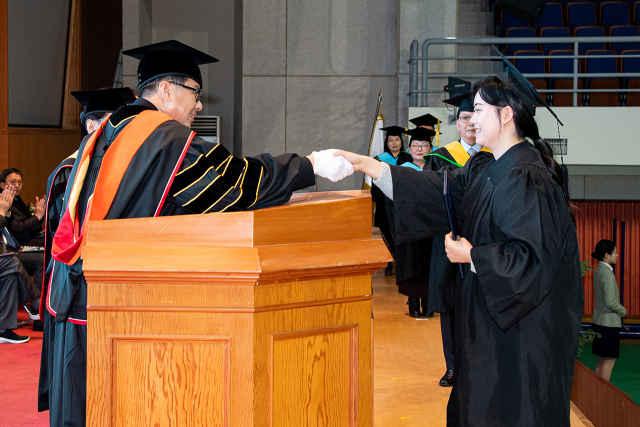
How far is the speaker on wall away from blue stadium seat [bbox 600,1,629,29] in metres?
1.07

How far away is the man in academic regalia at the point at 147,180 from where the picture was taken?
1672 mm

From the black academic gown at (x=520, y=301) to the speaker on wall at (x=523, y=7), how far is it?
7884mm

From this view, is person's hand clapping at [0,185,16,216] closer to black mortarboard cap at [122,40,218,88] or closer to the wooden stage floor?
the wooden stage floor

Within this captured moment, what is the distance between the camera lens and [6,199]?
16.5 ft

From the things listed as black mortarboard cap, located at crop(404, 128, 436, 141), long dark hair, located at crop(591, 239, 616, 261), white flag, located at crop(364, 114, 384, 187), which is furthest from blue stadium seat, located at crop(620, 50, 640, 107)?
black mortarboard cap, located at crop(404, 128, 436, 141)

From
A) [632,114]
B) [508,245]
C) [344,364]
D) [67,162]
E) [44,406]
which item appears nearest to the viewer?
[344,364]

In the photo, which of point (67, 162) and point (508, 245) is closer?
point (508, 245)

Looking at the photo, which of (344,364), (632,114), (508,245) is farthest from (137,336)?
(632,114)

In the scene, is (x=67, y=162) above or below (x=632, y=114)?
below

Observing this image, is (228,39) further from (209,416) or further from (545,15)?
(209,416)

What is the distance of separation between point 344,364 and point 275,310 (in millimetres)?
253

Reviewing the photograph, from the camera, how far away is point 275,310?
1392 mm

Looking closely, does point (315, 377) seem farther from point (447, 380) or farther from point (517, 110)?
point (447, 380)

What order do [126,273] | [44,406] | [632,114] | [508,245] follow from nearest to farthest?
[126,273] → [508,245] → [44,406] → [632,114]
